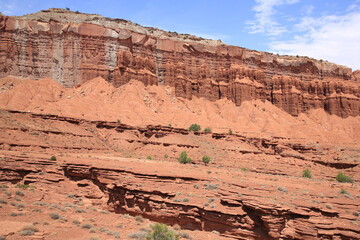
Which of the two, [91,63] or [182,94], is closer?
[91,63]

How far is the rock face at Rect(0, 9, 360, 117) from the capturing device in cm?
5372

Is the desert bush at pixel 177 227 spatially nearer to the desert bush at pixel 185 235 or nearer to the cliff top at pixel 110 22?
the desert bush at pixel 185 235

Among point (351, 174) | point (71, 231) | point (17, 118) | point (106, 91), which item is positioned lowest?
point (351, 174)

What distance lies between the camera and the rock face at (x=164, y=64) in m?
53.7

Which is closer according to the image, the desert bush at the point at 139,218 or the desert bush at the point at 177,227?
the desert bush at the point at 177,227

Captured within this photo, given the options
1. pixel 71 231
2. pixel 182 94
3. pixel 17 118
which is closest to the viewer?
pixel 71 231

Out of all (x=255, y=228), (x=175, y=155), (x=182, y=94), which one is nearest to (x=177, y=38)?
(x=182, y=94)

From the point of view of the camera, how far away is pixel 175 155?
3525cm

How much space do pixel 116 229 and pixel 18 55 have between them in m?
50.0

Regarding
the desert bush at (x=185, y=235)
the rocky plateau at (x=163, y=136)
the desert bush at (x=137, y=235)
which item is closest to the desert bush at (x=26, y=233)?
the rocky plateau at (x=163, y=136)

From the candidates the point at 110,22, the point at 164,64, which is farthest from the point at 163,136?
the point at 110,22

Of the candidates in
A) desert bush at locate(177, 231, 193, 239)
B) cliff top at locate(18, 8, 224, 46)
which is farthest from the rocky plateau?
desert bush at locate(177, 231, 193, 239)

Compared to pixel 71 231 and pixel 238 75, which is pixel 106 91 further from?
pixel 71 231

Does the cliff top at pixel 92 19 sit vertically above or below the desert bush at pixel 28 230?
above
